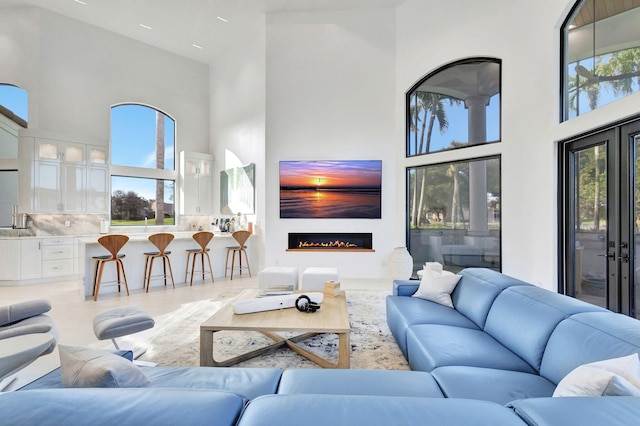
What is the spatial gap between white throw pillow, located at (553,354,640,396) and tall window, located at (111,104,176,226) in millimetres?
8192

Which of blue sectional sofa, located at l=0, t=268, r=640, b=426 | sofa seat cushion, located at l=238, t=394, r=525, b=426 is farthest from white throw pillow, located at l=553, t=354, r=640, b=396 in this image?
sofa seat cushion, located at l=238, t=394, r=525, b=426

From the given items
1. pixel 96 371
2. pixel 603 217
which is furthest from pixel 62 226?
pixel 603 217

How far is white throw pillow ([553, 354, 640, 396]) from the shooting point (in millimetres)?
1011

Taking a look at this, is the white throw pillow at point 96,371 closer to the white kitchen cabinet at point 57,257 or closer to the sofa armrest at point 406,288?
the sofa armrest at point 406,288

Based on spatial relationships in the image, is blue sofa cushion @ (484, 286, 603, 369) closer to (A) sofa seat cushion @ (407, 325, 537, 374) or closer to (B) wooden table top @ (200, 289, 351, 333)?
(A) sofa seat cushion @ (407, 325, 537, 374)

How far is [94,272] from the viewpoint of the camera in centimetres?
474

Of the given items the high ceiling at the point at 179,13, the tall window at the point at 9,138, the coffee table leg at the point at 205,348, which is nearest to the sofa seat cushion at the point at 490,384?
the coffee table leg at the point at 205,348

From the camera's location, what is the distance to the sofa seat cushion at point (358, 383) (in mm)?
1444

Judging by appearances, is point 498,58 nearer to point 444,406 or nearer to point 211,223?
point 444,406

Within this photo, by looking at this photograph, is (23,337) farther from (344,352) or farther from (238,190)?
(238,190)

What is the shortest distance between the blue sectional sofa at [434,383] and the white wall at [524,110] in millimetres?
1768

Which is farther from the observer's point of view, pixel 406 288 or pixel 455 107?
pixel 455 107

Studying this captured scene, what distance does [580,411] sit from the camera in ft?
2.71

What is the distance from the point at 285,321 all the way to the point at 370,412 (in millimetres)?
1705
